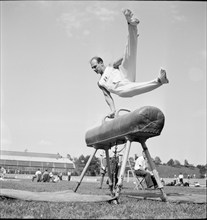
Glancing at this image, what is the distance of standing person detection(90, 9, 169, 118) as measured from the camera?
590cm

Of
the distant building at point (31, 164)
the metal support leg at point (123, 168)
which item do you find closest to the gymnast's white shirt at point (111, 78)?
the metal support leg at point (123, 168)

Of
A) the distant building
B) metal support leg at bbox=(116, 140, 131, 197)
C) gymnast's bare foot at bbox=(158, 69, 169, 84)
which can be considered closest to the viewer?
gymnast's bare foot at bbox=(158, 69, 169, 84)

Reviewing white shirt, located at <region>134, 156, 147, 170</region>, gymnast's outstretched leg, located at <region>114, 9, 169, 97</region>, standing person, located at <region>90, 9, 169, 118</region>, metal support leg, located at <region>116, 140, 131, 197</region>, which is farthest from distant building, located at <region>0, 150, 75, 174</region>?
metal support leg, located at <region>116, 140, 131, 197</region>

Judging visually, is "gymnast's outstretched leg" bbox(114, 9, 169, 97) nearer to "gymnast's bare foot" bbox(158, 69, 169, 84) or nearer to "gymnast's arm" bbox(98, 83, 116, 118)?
"gymnast's bare foot" bbox(158, 69, 169, 84)

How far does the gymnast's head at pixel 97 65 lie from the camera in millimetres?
7340

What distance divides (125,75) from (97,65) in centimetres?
106

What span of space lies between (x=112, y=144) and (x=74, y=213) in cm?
328

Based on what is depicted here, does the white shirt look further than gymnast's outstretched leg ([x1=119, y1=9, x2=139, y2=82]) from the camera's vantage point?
Yes

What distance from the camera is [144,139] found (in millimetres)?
6152

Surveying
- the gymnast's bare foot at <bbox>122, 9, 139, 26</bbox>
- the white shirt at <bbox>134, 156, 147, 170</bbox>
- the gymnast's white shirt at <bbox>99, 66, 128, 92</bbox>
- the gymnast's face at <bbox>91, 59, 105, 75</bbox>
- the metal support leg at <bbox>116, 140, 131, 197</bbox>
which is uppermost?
the gymnast's bare foot at <bbox>122, 9, 139, 26</bbox>

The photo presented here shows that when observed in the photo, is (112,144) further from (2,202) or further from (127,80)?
(2,202)

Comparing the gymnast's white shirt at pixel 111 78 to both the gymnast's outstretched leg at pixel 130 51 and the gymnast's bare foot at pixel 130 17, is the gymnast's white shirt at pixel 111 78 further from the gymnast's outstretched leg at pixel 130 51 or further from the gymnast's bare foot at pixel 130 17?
the gymnast's bare foot at pixel 130 17

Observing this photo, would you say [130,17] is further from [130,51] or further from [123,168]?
[123,168]

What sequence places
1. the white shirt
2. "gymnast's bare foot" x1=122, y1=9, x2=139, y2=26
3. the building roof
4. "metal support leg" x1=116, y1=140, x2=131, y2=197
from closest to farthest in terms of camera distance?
"metal support leg" x1=116, y1=140, x2=131, y2=197 → "gymnast's bare foot" x1=122, y1=9, x2=139, y2=26 → the white shirt → the building roof
